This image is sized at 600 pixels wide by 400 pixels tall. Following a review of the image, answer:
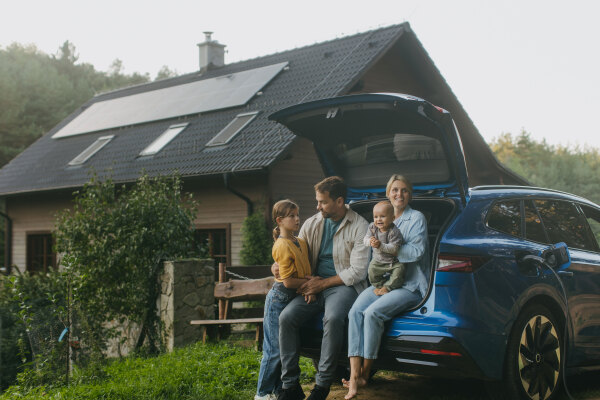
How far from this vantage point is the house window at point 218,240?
15742 millimetres

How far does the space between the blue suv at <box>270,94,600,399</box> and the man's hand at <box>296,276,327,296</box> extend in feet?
1.26

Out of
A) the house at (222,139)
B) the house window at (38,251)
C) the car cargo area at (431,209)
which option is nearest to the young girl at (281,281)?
the car cargo area at (431,209)

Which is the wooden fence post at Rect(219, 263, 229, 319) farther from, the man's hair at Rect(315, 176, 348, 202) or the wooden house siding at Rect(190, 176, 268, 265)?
the man's hair at Rect(315, 176, 348, 202)

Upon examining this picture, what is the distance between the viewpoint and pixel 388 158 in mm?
6262

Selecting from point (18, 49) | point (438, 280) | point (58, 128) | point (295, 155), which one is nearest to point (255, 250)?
point (295, 155)

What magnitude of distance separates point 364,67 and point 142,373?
1069 cm

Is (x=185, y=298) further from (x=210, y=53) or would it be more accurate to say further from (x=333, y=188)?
(x=210, y=53)

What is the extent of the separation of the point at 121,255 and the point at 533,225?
6.06m

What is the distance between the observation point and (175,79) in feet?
80.1

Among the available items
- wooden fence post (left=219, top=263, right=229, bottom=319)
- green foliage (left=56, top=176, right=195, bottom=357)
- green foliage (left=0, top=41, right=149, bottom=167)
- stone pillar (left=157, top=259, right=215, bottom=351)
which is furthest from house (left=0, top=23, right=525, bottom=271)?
green foliage (left=0, top=41, right=149, bottom=167)

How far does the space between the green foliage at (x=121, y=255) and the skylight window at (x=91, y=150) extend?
1038 centimetres

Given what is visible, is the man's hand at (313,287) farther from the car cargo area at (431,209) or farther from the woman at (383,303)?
the car cargo area at (431,209)

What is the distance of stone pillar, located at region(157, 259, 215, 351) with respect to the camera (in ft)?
30.5

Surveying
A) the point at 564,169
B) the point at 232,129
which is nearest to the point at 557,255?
the point at 232,129
